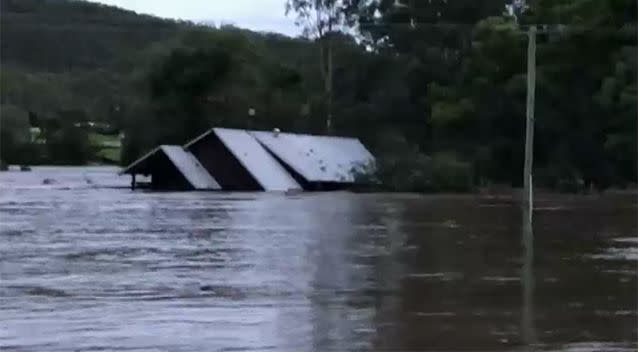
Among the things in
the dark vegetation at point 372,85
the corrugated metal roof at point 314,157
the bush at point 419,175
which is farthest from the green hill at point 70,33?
the bush at point 419,175

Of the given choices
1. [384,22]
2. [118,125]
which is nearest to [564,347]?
[384,22]

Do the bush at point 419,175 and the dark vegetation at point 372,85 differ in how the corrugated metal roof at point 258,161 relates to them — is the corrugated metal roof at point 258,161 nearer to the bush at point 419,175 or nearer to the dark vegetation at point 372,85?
the bush at point 419,175

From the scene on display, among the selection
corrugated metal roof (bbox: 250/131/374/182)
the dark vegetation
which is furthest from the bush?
corrugated metal roof (bbox: 250/131/374/182)

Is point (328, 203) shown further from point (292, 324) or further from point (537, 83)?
point (292, 324)

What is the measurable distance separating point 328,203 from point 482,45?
62.8 feet

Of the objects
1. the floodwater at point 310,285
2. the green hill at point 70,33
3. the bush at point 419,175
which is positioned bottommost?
the bush at point 419,175

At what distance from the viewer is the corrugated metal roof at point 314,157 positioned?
2005 inches

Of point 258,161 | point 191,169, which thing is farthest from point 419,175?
point 191,169

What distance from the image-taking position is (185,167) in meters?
49.6

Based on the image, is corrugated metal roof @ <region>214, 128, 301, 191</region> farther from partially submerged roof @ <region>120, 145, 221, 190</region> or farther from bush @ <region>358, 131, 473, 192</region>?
bush @ <region>358, 131, 473, 192</region>

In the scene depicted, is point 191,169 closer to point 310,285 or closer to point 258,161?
point 258,161

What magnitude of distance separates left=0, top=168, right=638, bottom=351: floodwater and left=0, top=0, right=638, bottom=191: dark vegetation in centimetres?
2323

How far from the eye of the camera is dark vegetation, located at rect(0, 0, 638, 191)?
160 ft

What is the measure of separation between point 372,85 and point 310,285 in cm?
5329
